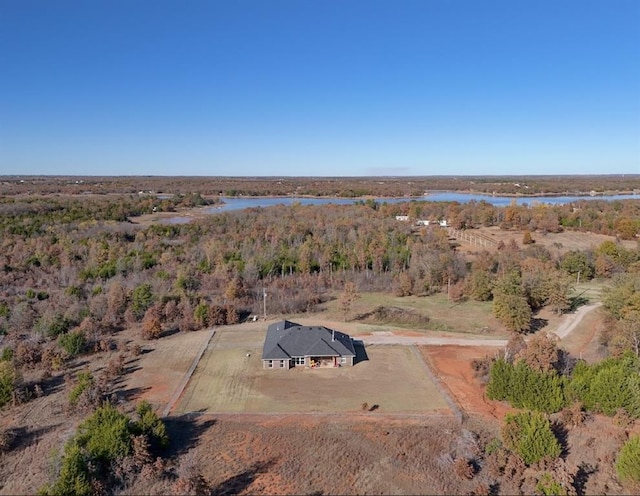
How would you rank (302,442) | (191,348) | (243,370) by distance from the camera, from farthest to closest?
1. (191,348)
2. (243,370)
3. (302,442)

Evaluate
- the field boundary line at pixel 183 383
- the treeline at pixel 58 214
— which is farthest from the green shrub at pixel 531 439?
the treeline at pixel 58 214

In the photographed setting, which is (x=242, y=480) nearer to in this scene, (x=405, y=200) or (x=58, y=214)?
(x=58, y=214)

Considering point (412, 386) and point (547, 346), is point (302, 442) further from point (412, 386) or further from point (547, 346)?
point (547, 346)

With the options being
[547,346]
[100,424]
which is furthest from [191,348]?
[547,346]

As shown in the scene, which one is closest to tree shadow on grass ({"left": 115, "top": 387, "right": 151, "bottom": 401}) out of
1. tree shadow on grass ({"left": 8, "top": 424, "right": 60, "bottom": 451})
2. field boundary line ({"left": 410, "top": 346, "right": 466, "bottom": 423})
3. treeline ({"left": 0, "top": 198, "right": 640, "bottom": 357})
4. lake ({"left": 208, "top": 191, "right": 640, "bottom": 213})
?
tree shadow on grass ({"left": 8, "top": 424, "right": 60, "bottom": 451})

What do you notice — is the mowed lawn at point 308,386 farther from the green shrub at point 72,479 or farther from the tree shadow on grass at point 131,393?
the green shrub at point 72,479
